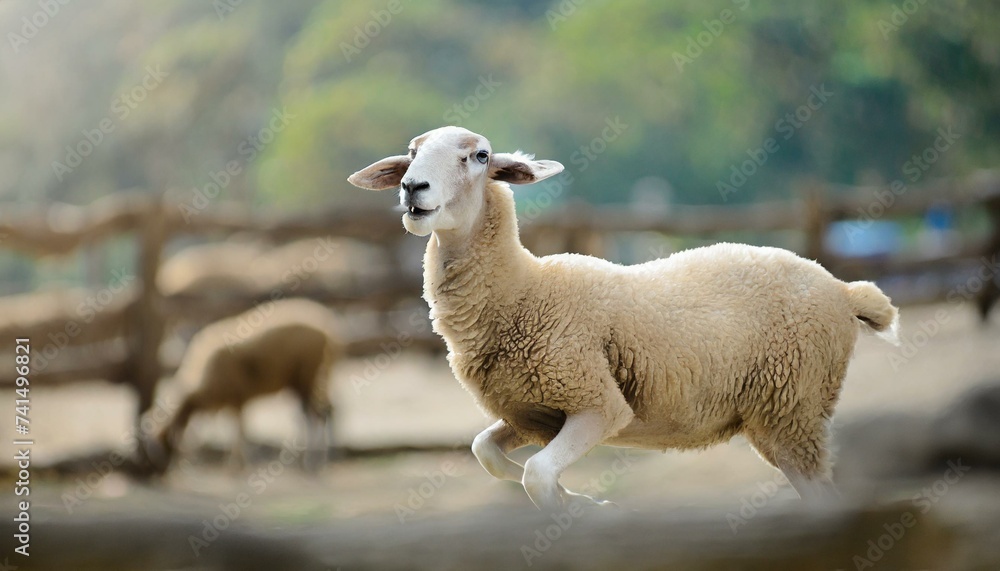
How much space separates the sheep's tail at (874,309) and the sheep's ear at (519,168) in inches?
45.3

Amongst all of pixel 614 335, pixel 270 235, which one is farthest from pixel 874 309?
pixel 270 235

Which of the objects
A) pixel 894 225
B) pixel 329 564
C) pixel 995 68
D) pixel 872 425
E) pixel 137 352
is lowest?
pixel 329 564

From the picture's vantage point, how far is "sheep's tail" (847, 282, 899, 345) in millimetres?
3658

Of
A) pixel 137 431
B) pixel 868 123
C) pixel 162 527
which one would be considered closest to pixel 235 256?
pixel 137 431

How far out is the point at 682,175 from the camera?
110 feet

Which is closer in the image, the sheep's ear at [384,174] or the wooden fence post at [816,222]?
the sheep's ear at [384,174]

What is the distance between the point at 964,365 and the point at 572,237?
4396mm

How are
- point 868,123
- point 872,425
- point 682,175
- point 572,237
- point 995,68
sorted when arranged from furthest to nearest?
point 682,175 < point 868,123 < point 995,68 < point 572,237 < point 872,425

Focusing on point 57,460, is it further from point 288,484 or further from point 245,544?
point 245,544

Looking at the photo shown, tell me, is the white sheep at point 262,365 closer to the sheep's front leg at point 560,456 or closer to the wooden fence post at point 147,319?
the wooden fence post at point 147,319

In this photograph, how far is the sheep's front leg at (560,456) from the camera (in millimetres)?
3000

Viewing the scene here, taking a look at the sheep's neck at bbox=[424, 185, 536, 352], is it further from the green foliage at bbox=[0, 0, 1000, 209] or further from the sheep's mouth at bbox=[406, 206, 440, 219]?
the green foliage at bbox=[0, 0, 1000, 209]

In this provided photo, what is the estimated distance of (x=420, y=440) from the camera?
8.65 meters

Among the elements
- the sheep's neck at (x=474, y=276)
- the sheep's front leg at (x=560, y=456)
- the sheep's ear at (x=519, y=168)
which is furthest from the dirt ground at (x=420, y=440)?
the sheep's ear at (x=519, y=168)
